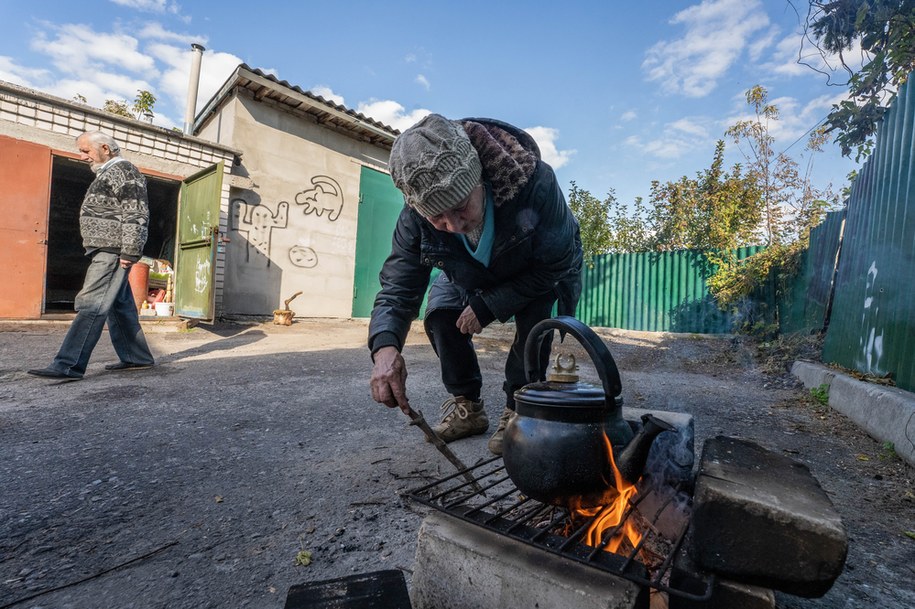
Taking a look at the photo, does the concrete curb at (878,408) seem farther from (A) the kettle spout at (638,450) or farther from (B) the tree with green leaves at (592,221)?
(B) the tree with green leaves at (592,221)

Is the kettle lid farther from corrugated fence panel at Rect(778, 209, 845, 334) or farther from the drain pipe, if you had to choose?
the drain pipe

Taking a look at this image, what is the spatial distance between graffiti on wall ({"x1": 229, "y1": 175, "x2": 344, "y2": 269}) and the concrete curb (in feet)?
25.7

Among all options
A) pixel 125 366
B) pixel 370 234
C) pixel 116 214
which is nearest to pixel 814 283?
pixel 370 234

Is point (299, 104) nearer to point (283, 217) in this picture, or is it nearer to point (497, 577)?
point (283, 217)

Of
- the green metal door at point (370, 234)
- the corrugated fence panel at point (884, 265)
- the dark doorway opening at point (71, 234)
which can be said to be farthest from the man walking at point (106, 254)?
the dark doorway opening at point (71, 234)

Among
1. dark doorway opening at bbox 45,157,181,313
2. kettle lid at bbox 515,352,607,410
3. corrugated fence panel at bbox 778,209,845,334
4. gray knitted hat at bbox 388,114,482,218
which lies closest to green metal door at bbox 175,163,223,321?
dark doorway opening at bbox 45,157,181,313

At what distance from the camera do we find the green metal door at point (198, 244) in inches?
256

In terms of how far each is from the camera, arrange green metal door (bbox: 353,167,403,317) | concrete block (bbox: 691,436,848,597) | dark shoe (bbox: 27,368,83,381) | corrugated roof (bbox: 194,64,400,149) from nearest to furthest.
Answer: concrete block (bbox: 691,436,848,597), dark shoe (bbox: 27,368,83,381), corrugated roof (bbox: 194,64,400,149), green metal door (bbox: 353,167,403,317)

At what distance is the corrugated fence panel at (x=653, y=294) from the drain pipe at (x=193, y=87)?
9.22 m

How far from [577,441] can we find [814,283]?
6.09 m

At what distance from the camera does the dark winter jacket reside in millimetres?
1892

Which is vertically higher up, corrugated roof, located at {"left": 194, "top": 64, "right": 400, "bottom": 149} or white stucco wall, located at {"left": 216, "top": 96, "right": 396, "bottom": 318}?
corrugated roof, located at {"left": 194, "top": 64, "right": 400, "bottom": 149}

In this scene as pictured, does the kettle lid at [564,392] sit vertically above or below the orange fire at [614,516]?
above

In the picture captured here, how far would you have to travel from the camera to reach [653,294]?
9141 mm
